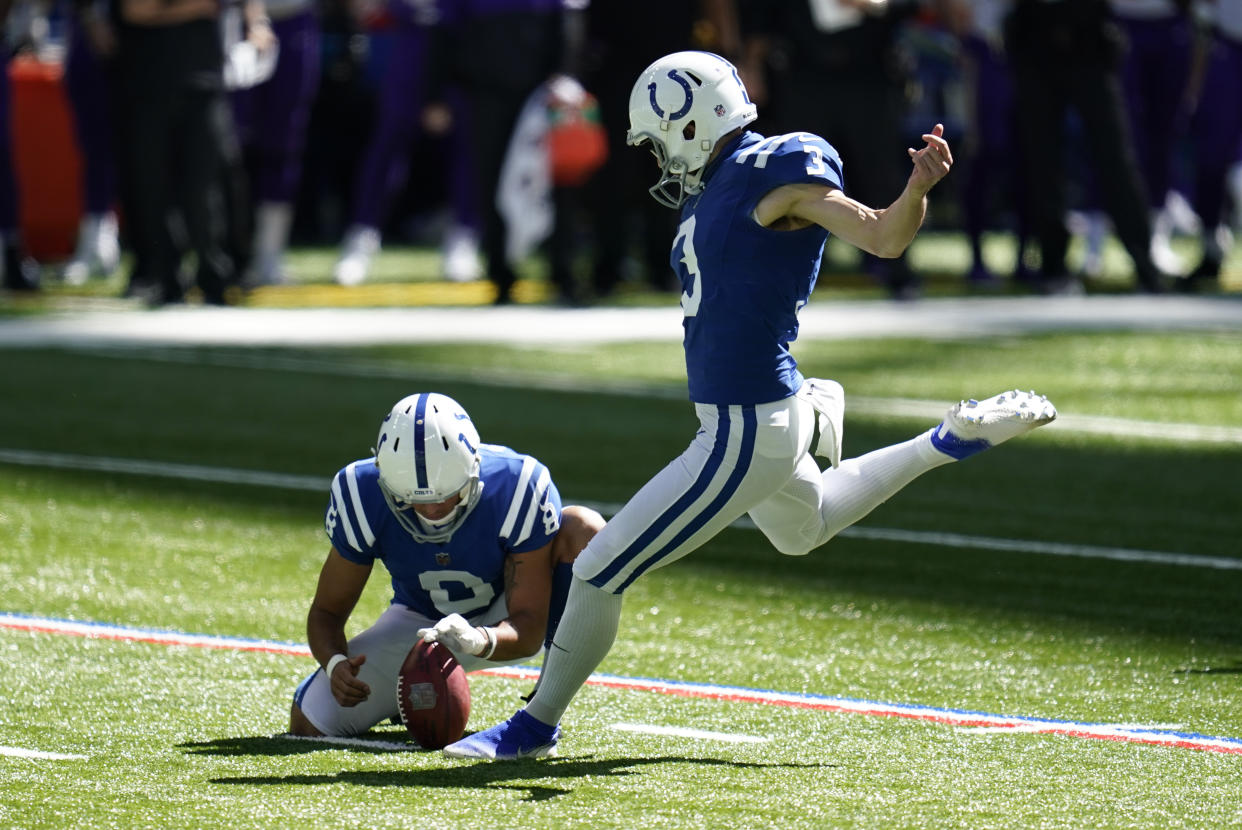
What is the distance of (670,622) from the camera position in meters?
6.80

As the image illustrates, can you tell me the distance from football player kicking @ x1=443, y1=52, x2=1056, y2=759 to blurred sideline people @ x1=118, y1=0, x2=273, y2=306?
28.1ft

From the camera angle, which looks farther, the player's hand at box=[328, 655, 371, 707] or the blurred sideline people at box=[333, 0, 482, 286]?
the blurred sideline people at box=[333, 0, 482, 286]

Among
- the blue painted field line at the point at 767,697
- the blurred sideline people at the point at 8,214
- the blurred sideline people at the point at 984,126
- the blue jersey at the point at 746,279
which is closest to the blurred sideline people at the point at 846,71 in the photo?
the blurred sideline people at the point at 984,126

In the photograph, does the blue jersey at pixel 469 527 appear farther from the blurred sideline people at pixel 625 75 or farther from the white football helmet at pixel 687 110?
the blurred sideline people at pixel 625 75

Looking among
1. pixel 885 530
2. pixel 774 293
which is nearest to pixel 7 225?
pixel 885 530

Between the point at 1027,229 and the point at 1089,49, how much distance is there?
240 cm

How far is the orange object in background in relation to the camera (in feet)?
54.2

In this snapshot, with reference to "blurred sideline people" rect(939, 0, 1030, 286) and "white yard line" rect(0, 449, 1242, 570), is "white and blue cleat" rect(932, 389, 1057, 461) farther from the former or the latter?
"blurred sideline people" rect(939, 0, 1030, 286)

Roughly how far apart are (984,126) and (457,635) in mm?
12141

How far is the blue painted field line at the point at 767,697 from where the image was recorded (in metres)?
5.33

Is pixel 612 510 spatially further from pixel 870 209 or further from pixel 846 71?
pixel 846 71

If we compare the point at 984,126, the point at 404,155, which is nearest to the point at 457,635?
the point at 404,155

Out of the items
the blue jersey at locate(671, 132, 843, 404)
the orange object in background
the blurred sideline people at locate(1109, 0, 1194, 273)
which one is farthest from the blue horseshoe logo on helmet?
the orange object in background

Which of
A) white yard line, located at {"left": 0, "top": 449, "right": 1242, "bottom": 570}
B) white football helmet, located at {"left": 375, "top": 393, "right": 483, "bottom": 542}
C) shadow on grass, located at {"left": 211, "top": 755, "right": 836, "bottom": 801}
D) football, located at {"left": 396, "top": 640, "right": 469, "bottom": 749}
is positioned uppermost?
white football helmet, located at {"left": 375, "top": 393, "right": 483, "bottom": 542}
